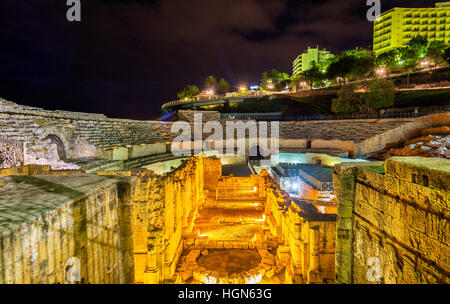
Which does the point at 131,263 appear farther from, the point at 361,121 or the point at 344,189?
the point at 361,121

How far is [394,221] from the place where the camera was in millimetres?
3258

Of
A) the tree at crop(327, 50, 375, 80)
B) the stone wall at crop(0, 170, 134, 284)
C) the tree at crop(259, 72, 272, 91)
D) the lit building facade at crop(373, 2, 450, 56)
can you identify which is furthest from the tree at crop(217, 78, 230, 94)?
the stone wall at crop(0, 170, 134, 284)

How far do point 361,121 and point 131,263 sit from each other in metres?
27.5

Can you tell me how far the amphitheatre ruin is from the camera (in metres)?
1.86

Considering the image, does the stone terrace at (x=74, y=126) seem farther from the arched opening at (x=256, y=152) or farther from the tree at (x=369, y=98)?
the tree at (x=369, y=98)

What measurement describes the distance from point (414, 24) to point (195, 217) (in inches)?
3376

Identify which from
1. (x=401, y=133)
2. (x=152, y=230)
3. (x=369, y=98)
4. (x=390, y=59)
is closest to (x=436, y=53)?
(x=390, y=59)

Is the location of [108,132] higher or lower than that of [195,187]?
higher

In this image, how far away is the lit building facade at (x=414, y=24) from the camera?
62844 millimetres

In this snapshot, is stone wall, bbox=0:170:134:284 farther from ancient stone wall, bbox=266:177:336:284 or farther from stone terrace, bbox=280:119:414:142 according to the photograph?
stone terrace, bbox=280:119:414:142

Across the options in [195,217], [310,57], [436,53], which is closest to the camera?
[195,217]

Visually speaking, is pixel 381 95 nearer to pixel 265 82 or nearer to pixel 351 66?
pixel 351 66
